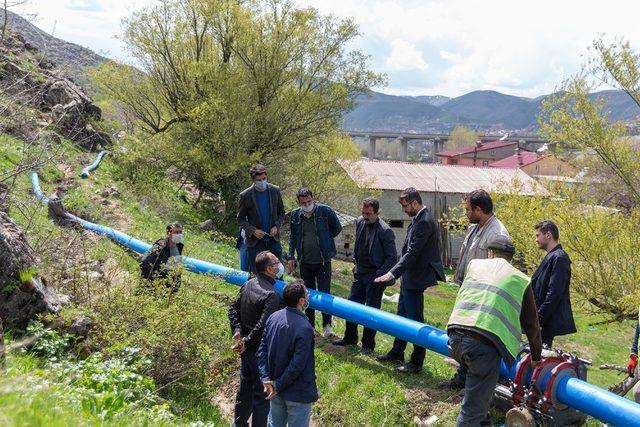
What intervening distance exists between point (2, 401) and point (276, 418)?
2317mm

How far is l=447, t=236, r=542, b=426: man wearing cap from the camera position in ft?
14.0

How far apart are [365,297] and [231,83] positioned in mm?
15069

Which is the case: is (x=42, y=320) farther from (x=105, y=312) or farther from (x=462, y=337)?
(x=462, y=337)

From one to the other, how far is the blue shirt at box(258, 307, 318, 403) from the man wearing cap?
47.3 inches

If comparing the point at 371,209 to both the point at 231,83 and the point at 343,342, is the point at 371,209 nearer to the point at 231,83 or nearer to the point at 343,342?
the point at 343,342

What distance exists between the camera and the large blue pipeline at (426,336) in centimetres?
450

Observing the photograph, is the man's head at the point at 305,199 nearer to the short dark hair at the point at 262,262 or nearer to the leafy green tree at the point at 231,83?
the short dark hair at the point at 262,262

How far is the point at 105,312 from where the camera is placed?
6.16m

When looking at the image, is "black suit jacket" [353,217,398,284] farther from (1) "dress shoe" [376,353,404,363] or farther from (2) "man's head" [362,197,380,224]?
(1) "dress shoe" [376,353,404,363]

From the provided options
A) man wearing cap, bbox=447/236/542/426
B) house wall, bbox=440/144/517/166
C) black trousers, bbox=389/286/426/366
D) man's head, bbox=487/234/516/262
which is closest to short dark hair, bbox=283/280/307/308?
man wearing cap, bbox=447/236/542/426

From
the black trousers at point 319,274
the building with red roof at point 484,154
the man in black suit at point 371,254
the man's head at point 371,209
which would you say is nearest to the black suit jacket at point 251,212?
the black trousers at point 319,274

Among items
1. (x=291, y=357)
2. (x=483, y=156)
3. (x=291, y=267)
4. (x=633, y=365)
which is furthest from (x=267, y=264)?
(x=483, y=156)

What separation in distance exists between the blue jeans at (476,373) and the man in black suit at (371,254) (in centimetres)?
259

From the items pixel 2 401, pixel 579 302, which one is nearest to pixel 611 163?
pixel 579 302
